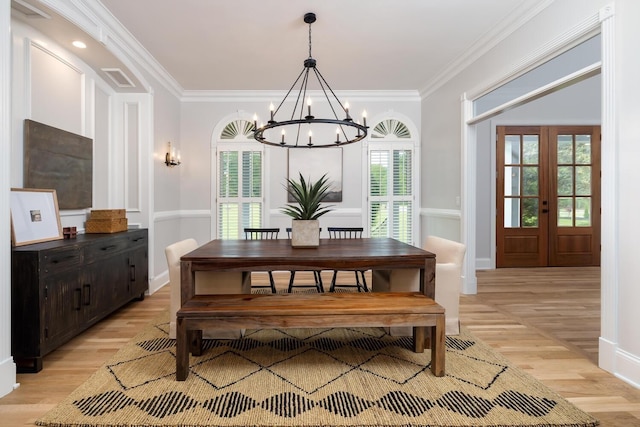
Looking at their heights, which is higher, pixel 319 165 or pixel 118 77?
pixel 118 77

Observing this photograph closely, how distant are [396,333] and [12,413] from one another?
2469mm

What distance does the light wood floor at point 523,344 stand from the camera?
182 centimetres

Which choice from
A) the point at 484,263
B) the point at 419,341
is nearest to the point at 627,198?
the point at 419,341

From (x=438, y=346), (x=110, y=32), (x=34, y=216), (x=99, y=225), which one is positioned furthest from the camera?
(x=99, y=225)

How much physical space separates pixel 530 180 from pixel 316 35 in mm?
4362

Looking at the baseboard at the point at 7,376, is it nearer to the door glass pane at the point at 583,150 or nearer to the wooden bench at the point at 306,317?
the wooden bench at the point at 306,317

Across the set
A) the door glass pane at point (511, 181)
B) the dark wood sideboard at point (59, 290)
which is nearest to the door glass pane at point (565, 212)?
the door glass pane at point (511, 181)

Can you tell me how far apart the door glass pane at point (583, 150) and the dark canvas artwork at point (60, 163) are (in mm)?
7095

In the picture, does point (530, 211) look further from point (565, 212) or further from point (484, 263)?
point (484, 263)

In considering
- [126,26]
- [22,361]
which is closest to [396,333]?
[22,361]

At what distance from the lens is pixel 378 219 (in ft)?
17.4

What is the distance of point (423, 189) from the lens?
5.23 m

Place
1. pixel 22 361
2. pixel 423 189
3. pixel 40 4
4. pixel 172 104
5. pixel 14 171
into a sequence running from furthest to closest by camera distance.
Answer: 1. pixel 423 189
2. pixel 172 104
3. pixel 14 171
4. pixel 40 4
5. pixel 22 361

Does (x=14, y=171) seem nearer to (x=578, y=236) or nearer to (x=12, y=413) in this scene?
(x=12, y=413)
